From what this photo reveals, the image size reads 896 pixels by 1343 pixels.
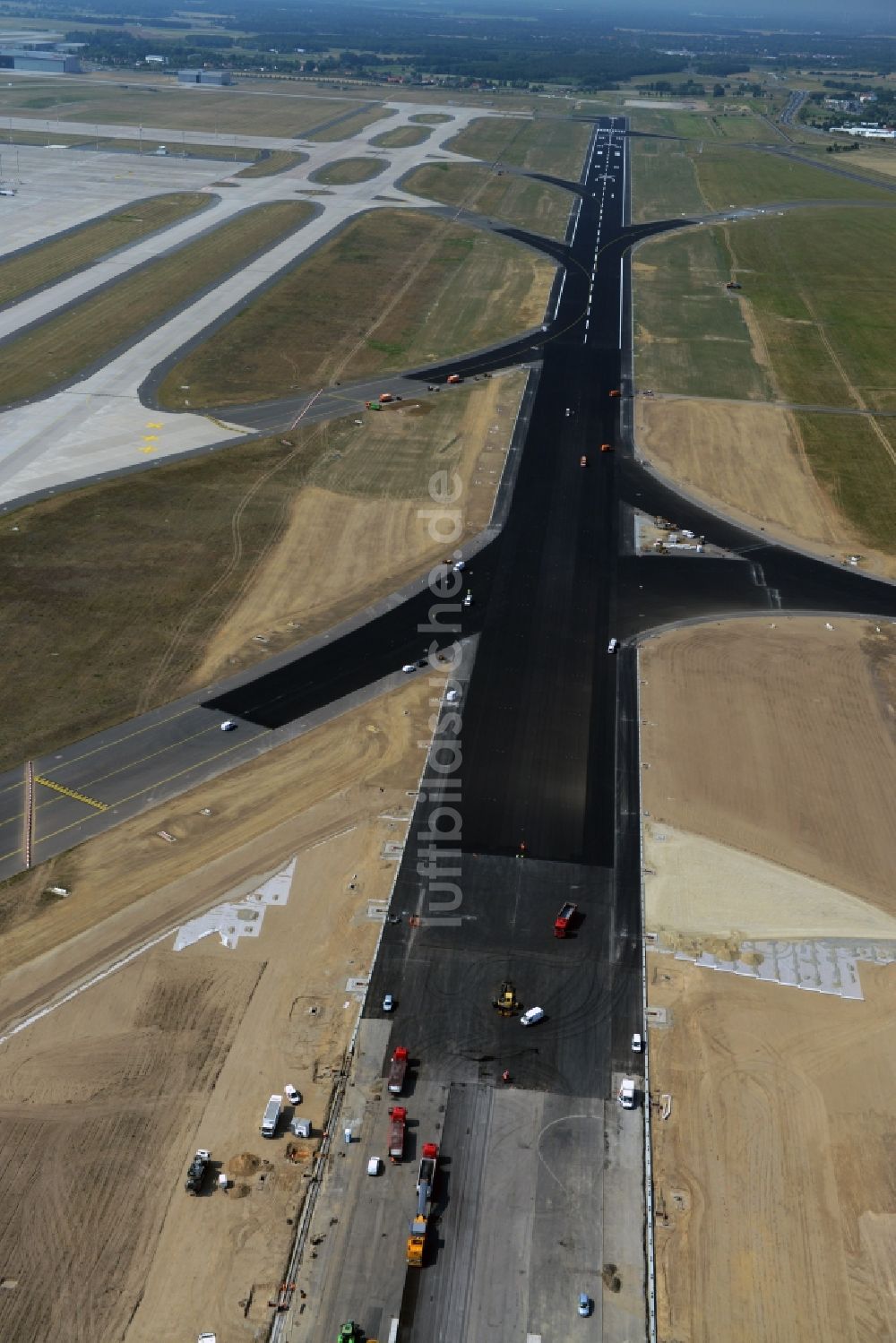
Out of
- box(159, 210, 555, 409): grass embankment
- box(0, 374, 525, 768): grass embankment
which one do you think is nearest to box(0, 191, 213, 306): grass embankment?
box(159, 210, 555, 409): grass embankment

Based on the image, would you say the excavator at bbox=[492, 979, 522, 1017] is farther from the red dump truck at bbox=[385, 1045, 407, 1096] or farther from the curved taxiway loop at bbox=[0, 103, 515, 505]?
the curved taxiway loop at bbox=[0, 103, 515, 505]

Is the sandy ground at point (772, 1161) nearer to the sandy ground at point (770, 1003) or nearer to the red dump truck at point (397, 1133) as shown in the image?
the sandy ground at point (770, 1003)

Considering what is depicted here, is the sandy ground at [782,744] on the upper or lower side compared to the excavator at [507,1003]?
upper

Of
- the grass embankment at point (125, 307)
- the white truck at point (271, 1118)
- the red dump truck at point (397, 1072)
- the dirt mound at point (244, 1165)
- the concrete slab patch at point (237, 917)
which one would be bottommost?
the dirt mound at point (244, 1165)

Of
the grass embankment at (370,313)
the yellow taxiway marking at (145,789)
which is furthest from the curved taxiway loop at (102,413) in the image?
the yellow taxiway marking at (145,789)

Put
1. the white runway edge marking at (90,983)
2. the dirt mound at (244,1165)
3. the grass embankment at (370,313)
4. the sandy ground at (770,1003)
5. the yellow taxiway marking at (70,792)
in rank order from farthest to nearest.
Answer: the grass embankment at (370,313) → the yellow taxiway marking at (70,792) → the white runway edge marking at (90,983) → the dirt mound at (244,1165) → the sandy ground at (770,1003)

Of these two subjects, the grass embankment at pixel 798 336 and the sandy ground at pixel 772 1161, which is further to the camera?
the grass embankment at pixel 798 336

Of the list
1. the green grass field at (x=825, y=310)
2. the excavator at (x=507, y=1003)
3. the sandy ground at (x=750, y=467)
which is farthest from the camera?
the green grass field at (x=825, y=310)

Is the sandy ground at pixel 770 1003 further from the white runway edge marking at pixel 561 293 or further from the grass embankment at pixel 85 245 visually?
the grass embankment at pixel 85 245
